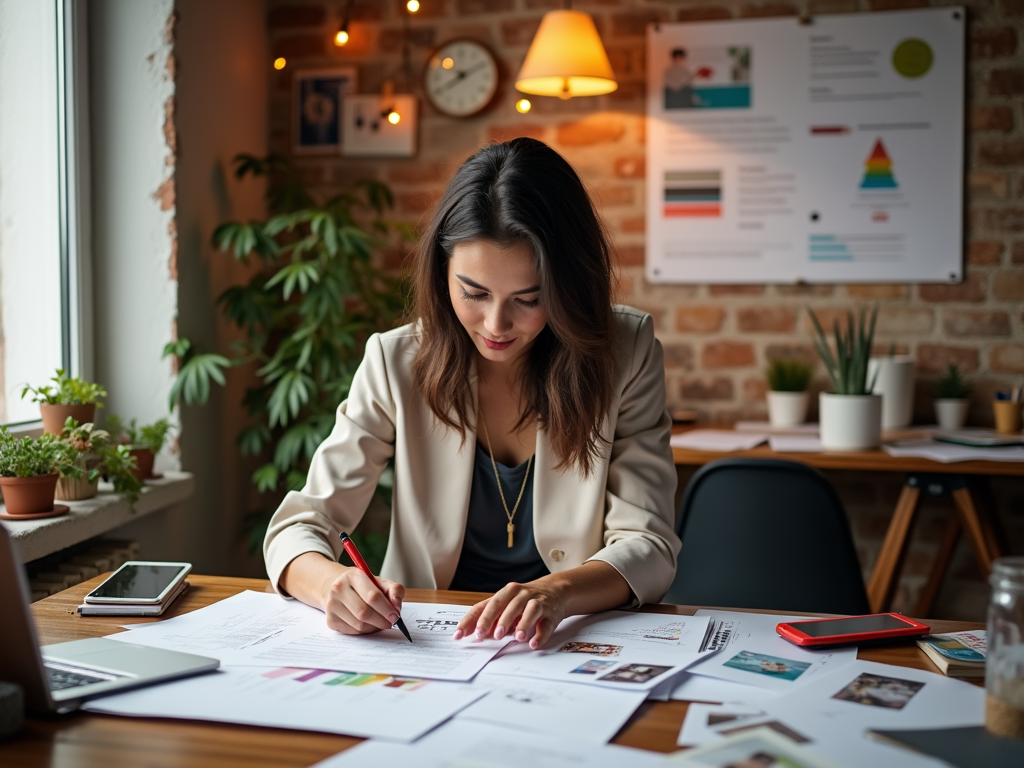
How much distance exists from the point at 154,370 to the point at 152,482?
36cm

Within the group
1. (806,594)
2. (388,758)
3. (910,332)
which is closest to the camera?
(388,758)

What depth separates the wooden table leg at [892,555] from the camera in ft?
9.02

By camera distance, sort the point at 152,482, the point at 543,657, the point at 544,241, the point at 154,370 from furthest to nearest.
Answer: the point at 154,370 < the point at 152,482 < the point at 544,241 < the point at 543,657

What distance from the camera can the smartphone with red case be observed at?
1.22 metres

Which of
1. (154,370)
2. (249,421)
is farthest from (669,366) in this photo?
(154,370)

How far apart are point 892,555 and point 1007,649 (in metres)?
1.97

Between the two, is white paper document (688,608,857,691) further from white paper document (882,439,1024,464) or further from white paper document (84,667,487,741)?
white paper document (882,439,1024,464)

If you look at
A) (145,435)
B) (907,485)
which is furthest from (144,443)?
(907,485)

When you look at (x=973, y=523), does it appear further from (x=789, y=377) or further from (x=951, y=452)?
(x=789, y=377)

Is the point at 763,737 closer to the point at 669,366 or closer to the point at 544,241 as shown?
the point at 544,241

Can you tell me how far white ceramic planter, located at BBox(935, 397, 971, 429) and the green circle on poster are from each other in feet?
3.35

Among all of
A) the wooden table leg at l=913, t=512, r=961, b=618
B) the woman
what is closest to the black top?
the woman

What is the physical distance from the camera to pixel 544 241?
5.10 ft

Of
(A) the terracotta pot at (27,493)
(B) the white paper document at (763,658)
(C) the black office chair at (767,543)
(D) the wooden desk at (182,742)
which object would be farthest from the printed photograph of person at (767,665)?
(A) the terracotta pot at (27,493)
